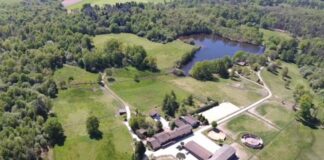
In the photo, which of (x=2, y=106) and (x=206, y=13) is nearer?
(x=2, y=106)

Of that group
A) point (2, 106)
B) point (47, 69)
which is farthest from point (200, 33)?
point (2, 106)

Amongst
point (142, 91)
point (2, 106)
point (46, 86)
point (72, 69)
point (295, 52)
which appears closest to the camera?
point (2, 106)

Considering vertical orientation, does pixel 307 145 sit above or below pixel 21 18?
below

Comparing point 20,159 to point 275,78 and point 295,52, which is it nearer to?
point 275,78

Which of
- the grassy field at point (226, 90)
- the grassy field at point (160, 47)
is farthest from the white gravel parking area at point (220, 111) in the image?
the grassy field at point (160, 47)

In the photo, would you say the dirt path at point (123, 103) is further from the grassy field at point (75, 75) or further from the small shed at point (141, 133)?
the grassy field at point (75, 75)

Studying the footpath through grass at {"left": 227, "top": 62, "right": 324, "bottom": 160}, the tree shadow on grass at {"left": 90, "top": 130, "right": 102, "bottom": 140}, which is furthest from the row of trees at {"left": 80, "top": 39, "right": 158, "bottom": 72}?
the footpath through grass at {"left": 227, "top": 62, "right": 324, "bottom": 160}

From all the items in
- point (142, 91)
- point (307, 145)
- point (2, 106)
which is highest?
point (2, 106)
